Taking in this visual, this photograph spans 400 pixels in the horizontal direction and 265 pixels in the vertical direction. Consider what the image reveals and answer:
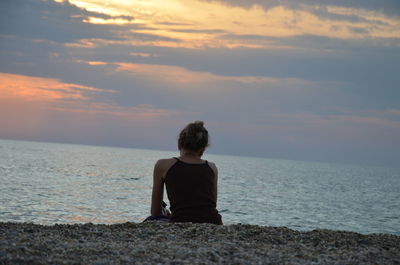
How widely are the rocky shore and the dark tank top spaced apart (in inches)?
12.1

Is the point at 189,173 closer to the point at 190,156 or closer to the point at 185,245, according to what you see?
the point at 190,156

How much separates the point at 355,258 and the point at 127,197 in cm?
2819

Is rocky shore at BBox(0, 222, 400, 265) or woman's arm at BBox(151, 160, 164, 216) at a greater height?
woman's arm at BBox(151, 160, 164, 216)

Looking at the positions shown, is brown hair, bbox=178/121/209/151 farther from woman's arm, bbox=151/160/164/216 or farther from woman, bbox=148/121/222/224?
woman's arm, bbox=151/160/164/216

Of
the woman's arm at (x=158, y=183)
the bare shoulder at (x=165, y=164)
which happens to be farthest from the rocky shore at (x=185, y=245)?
the bare shoulder at (x=165, y=164)

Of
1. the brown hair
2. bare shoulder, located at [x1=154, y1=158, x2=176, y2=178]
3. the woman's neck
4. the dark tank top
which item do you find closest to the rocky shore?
the dark tank top

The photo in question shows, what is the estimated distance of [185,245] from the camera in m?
6.44

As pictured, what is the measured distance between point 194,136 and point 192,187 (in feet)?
2.58

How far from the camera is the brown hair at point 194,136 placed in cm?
715

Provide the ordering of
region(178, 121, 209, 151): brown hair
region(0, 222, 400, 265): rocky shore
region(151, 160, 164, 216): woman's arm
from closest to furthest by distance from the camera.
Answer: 1. region(0, 222, 400, 265): rocky shore
2. region(178, 121, 209, 151): brown hair
3. region(151, 160, 164, 216): woman's arm

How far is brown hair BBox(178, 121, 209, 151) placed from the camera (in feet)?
23.5

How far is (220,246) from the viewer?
6418 mm

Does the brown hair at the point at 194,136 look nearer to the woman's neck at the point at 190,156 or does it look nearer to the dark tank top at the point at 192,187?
the woman's neck at the point at 190,156

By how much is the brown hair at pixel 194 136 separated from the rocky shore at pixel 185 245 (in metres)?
1.26
